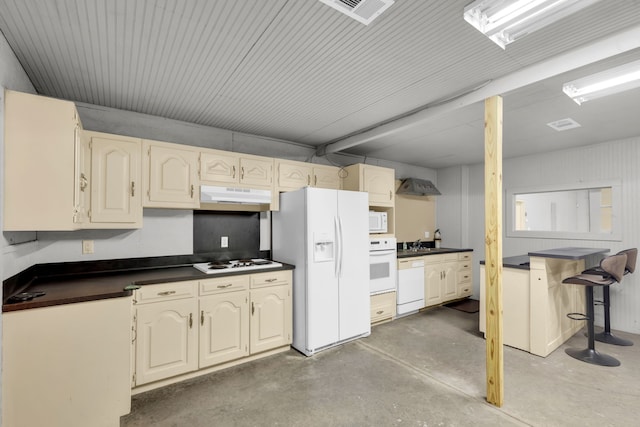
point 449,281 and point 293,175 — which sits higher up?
point 293,175

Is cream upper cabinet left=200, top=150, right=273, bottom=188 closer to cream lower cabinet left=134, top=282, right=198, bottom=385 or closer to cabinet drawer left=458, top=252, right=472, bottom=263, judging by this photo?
cream lower cabinet left=134, top=282, right=198, bottom=385

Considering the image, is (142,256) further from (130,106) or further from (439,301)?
(439,301)

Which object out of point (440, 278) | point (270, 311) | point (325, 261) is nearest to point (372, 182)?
point (325, 261)

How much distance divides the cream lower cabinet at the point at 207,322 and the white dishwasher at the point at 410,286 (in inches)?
70.8

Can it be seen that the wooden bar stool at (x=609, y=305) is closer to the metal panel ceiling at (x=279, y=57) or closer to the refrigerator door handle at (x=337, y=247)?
the metal panel ceiling at (x=279, y=57)

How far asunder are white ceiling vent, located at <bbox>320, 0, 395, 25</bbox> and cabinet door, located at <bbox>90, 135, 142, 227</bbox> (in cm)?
211

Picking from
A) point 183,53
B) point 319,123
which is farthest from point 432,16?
point 319,123

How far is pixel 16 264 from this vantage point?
197 cm

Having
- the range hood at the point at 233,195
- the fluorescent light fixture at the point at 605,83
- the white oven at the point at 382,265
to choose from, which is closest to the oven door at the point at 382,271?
the white oven at the point at 382,265

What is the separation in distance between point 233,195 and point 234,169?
295 mm

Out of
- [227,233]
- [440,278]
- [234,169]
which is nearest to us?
[234,169]

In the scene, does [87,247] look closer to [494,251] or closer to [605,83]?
[494,251]

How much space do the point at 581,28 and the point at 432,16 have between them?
0.90 meters

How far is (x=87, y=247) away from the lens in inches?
104
